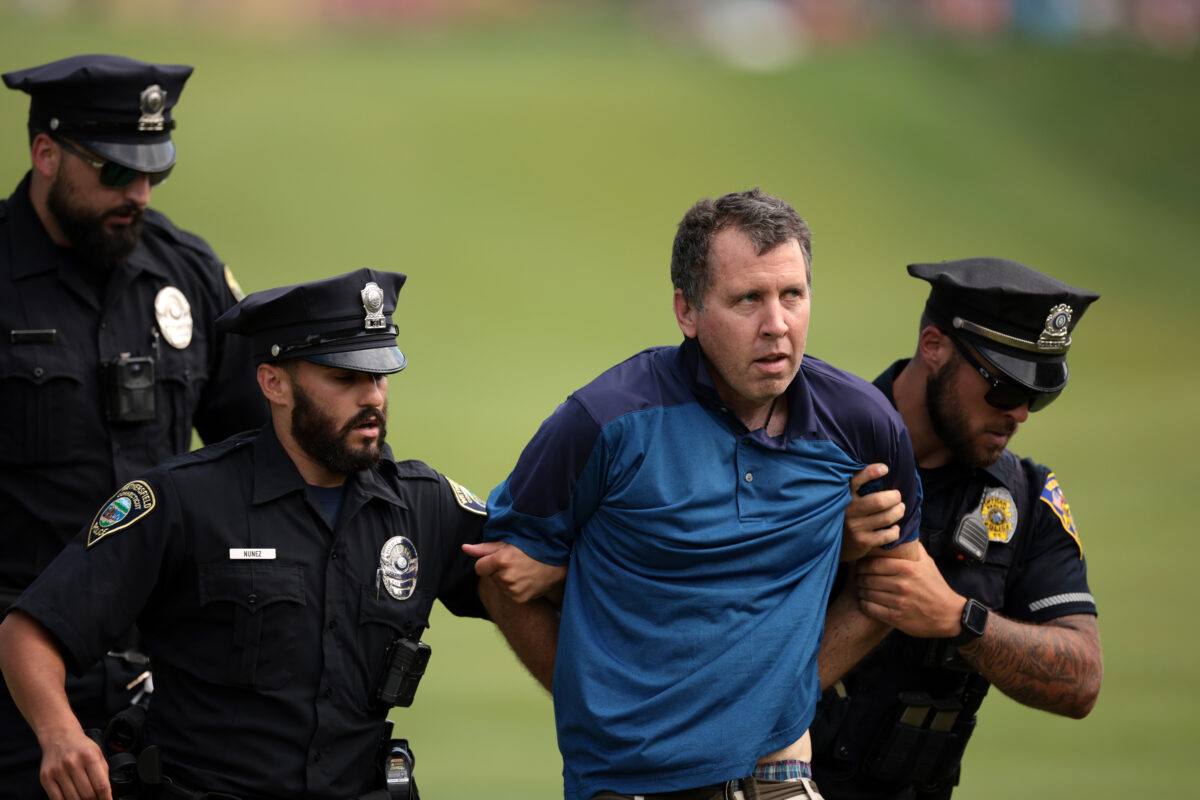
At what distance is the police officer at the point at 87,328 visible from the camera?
401cm

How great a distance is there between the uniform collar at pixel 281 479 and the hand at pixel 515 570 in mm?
275

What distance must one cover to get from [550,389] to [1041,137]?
6.49 m

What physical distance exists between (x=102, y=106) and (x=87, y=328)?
614mm

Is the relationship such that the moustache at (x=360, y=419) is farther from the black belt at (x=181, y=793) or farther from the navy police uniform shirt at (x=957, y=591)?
the navy police uniform shirt at (x=957, y=591)

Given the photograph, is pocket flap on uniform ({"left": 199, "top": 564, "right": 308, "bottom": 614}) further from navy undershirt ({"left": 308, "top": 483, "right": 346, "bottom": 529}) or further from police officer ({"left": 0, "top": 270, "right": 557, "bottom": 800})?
navy undershirt ({"left": 308, "top": 483, "right": 346, "bottom": 529})

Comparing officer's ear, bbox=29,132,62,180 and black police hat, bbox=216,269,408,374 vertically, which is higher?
officer's ear, bbox=29,132,62,180

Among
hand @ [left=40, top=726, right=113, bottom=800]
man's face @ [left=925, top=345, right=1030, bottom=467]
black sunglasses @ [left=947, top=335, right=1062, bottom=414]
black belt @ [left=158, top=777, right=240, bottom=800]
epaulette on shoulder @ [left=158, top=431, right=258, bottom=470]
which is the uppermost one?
black sunglasses @ [left=947, top=335, right=1062, bottom=414]

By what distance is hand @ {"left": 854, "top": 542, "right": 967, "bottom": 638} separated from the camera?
3.48 metres

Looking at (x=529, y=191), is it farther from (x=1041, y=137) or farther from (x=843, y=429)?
(x=843, y=429)

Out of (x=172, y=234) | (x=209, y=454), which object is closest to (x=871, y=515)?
(x=209, y=454)

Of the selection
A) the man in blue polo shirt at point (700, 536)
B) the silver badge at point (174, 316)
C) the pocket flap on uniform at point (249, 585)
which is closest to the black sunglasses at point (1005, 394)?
the man in blue polo shirt at point (700, 536)

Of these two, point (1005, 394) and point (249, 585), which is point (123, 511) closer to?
point (249, 585)

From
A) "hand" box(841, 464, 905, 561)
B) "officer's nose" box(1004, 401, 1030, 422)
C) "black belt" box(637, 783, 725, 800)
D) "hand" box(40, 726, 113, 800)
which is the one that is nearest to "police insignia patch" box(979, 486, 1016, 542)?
"officer's nose" box(1004, 401, 1030, 422)

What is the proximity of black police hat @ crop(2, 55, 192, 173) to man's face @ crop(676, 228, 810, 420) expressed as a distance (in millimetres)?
1830
